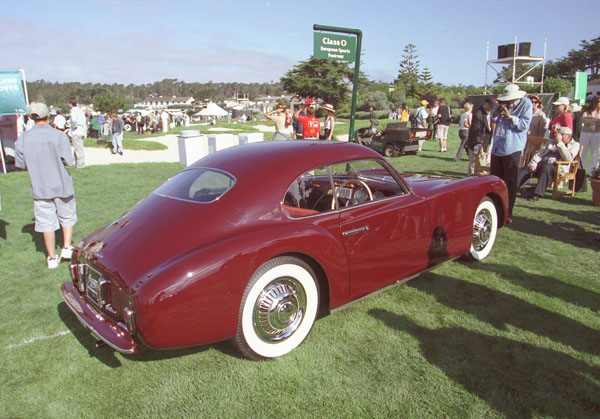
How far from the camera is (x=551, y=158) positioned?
310 inches

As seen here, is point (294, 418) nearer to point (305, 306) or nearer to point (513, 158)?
point (305, 306)

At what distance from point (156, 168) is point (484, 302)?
1125 cm

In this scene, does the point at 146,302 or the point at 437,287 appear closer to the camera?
the point at 146,302

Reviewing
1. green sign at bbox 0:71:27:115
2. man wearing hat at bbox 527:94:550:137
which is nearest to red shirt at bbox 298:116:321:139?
man wearing hat at bbox 527:94:550:137

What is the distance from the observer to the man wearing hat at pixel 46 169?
4.45 meters

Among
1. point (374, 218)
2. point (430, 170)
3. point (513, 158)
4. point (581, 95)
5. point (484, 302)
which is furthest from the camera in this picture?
point (581, 95)

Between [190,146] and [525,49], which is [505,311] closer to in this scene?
[190,146]

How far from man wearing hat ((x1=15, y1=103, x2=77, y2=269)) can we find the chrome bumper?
1.98 m

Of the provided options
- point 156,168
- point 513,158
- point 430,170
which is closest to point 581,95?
point 430,170

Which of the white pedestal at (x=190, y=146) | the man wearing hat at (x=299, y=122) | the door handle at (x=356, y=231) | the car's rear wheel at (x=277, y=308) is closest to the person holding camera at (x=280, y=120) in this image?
the man wearing hat at (x=299, y=122)

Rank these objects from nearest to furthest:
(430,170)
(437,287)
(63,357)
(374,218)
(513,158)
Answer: (63,357)
(374,218)
(437,287)
(513,158)
(430,170)

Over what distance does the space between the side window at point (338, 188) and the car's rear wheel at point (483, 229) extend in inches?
49.4

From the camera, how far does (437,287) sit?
156 inches

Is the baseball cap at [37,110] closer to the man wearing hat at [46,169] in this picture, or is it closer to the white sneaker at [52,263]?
the man wearing hat at [46,169]
